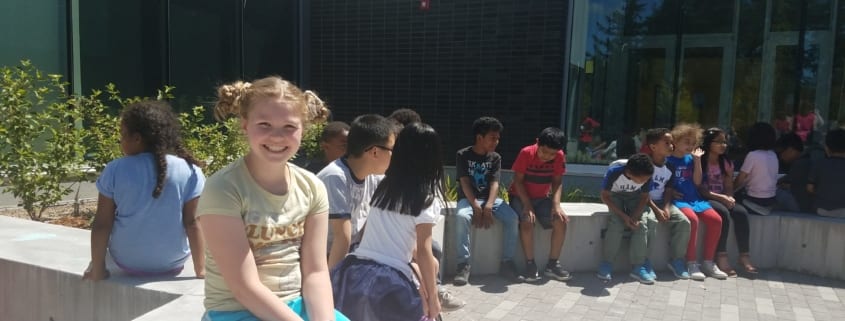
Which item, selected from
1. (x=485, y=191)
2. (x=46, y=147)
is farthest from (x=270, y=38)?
(x=485, y=191)

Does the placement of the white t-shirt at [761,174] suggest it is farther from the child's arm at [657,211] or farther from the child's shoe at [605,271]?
the child's shoe at [605,271]

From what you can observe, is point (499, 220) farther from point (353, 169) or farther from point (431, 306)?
point (431, 306)

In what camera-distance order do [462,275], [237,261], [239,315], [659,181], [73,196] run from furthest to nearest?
[73,196] < [659,181] < [462,275] < [239,315] < [237,261]

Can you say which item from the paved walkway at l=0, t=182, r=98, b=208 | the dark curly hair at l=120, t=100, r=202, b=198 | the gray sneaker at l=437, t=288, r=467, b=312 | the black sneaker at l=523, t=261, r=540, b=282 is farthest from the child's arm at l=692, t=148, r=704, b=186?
the paved walkway at l=0, t=182, r=98, b=208

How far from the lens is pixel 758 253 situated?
589 centimetres

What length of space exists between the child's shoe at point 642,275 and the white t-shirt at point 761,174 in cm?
154

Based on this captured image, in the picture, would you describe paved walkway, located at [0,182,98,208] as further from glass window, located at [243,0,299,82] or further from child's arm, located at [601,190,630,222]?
child's arm, located at [601,190,630,222]

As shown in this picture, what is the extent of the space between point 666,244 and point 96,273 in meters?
4.87

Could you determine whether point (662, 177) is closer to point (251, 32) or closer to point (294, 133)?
point (294, 133)

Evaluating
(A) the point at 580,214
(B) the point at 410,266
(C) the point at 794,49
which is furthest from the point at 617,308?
(C) the point at 794,49

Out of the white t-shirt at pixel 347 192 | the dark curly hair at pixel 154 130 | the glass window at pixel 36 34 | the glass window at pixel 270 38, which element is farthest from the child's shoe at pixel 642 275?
the glass window at pixel 270 38

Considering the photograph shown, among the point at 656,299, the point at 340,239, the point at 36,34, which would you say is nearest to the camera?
the point at 340,239

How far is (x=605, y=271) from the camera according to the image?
539cm

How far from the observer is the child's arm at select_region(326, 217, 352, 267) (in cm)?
282
